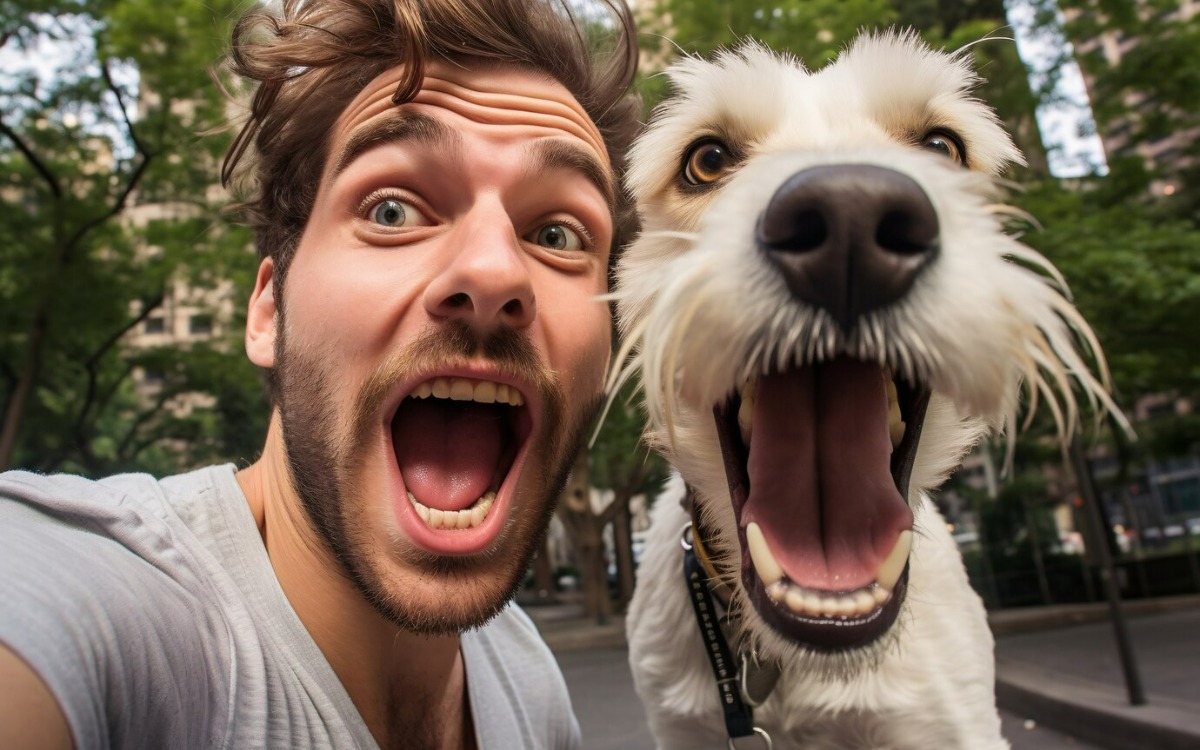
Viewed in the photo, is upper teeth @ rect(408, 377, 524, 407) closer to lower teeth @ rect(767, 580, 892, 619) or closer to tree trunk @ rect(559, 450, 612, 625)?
lower teeth @ rect(767, 580, 892, 619)

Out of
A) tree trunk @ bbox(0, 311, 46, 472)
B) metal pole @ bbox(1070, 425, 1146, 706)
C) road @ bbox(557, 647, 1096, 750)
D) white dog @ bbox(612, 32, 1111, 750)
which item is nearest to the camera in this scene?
white dog @ bbox(612, 32, 1111, 750)

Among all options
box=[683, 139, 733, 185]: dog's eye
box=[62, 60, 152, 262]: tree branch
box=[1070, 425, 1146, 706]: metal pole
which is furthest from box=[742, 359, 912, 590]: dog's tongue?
box=[62, 60, 152, 262]: tree branch

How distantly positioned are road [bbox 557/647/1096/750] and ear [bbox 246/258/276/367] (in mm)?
6490

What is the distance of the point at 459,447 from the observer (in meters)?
2.29

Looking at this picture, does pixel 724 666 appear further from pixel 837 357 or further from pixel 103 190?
pixel 103 190

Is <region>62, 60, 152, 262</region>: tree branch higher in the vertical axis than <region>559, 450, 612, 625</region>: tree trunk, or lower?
higher

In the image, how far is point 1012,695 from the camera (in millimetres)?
9078

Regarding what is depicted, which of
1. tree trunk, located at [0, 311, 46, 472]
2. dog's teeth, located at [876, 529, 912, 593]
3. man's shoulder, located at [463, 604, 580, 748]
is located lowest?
man's shoulder, located at [463, 604, 580, 748]

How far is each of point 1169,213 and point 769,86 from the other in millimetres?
12790

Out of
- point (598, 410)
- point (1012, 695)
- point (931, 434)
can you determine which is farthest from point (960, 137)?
point (1012, 695)

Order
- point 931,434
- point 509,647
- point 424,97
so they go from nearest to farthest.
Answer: point 931,434, point 424,97, point 509,647

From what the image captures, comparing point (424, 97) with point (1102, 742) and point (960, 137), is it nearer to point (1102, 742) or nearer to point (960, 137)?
point (960, 137)

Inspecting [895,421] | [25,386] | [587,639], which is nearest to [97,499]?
[895,421]

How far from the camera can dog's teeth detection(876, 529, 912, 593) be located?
1.64 metres
